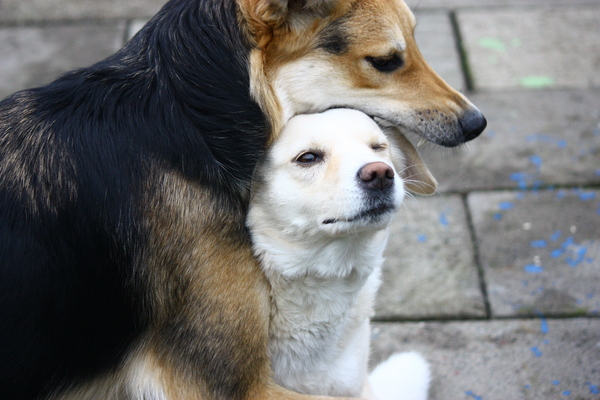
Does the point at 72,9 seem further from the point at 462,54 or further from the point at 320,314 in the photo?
the point at 320,314

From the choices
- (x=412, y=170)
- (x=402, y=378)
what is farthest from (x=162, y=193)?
(x=402, y=378)

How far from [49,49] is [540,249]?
4022 mm

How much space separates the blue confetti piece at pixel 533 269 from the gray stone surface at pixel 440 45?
1.74m

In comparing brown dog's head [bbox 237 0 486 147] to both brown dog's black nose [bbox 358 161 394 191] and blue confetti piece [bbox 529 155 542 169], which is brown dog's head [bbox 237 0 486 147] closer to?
brown dog's black nose [bbox 358 161 394 191]

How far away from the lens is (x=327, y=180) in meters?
2.29

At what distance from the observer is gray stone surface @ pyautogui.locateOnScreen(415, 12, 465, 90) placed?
5.11m

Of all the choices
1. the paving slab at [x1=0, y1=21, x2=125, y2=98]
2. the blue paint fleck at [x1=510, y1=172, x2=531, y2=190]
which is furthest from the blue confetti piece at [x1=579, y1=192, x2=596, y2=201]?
the paving slab at [x1=0, y1=21, x2=125, y2=98]

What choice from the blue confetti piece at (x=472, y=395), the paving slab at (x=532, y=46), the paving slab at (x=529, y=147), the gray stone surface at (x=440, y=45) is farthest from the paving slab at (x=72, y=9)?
the blue confetti piece at (x=472, y=395)

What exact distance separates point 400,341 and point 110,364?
4.89ft

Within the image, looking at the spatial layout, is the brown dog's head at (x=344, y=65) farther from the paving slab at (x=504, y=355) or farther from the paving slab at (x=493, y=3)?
the paving slab at (x=493, y=3)

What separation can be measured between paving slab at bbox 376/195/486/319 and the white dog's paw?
1.42ft

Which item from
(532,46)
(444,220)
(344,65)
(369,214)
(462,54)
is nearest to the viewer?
(369,214)

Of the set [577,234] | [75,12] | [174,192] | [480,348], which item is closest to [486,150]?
[577,234]

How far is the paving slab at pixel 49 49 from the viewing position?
5113 mm
